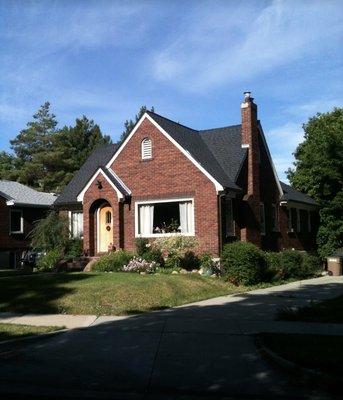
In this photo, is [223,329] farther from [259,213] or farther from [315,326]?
[259,213]

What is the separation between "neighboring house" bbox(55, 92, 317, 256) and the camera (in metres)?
21.3

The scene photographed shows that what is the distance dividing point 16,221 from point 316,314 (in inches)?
962

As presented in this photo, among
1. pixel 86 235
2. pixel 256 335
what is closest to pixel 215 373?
pixel 256 335

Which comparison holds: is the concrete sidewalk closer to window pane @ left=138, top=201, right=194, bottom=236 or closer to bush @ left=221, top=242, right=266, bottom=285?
bush @ left=221, top=242, right=266, bottom=285

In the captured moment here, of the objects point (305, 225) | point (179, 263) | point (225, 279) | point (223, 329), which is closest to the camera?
point (223, 329)

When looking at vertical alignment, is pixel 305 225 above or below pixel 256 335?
above

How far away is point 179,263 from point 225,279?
2.07 m

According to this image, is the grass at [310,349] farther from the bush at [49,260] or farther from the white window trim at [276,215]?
the white window trim at [276,215]

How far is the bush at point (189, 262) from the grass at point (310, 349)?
34.9ft

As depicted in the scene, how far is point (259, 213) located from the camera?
24312 mm

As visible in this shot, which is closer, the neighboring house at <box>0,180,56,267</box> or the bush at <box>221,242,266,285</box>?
the bush at <box>221,242,266,285</box>

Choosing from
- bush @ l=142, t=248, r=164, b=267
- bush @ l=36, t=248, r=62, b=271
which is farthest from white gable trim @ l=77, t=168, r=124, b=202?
bush @ l=142, t=248, r=164, b=267

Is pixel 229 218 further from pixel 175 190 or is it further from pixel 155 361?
pixel 155 361

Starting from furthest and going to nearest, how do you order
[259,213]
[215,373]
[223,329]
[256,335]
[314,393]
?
[259,213], [223,329], [256,335], [215,373], [314,393]
